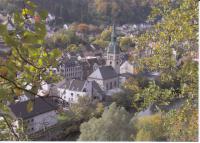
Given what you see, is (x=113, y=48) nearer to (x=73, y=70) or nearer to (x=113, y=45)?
(x=113, y=45)

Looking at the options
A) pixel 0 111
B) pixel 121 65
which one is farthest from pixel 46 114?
pixel 0 111

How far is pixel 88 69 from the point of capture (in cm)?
829

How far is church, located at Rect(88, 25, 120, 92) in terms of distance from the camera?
739cm

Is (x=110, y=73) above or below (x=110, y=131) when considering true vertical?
above

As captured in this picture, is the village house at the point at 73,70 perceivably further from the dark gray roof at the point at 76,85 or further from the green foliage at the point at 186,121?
the green foliage at the point at 186,121

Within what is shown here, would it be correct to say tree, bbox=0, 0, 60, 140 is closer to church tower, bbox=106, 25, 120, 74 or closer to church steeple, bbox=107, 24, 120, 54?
church steeple, bbox=107, 24, 120, 54

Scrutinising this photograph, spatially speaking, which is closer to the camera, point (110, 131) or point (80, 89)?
point (110, 131)


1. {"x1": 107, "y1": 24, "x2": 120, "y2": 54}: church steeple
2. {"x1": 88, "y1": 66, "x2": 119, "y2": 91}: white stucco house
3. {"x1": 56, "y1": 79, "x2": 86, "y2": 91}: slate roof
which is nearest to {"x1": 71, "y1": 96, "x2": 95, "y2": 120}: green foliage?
{"x1": 56, "y1": 79, "x2": 86, "y2": 91}: slate roof

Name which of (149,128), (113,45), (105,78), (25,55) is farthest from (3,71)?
(113,45)

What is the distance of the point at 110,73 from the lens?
7.71 meters

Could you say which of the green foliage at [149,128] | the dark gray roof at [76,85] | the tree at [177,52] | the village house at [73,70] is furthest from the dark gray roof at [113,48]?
the tree at [177,52]

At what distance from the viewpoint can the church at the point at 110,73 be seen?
24.2ft

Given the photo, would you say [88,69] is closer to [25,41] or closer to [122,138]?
[122,138]

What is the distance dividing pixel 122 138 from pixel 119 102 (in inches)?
107
